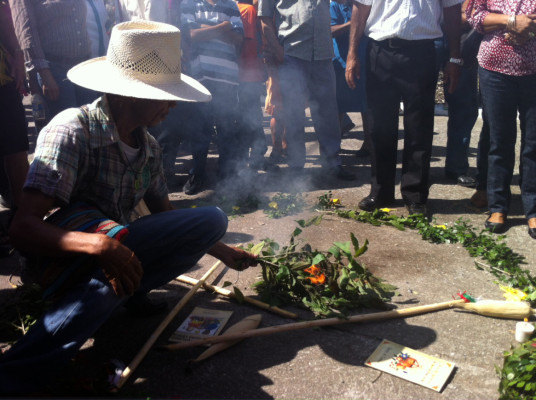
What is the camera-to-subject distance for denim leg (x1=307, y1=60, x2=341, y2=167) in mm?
6000

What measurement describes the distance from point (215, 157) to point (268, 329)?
471 centimetres

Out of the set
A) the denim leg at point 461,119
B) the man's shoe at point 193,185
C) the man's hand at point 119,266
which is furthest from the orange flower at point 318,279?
the denim leg at point 461,119

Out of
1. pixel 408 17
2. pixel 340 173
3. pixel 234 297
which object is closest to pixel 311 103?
pixel 340 173

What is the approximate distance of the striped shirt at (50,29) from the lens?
4633mm

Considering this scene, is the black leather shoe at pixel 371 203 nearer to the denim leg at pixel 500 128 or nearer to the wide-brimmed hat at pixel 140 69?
the denim leg at pixel 500 128

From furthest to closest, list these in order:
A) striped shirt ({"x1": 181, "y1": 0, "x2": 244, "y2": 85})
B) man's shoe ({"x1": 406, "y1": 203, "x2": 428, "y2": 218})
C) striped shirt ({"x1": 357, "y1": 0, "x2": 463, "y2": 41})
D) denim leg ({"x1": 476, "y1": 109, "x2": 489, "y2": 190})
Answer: striped shirt ({"x1": 181, "y1": 0, "x2": 244, "y2": 85}), denim leg ({"x1": 476, "y1": 109, "x2": 489, "y2": 190}), man's shoe ({"x1": 406, "y1": 203, "x2": 428, "y2": 218}), striped shirt ({"x1": 357, "y1": 0, "x2": 463, "y2": 41})

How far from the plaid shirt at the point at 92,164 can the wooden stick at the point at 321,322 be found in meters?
0.74

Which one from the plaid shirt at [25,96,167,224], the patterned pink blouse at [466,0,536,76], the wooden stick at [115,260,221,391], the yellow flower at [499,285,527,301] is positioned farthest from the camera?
the patterned pink blouse at [466,0,536,76]

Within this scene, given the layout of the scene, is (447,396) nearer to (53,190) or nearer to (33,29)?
(53,190)

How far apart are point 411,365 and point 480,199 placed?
9.18 ft

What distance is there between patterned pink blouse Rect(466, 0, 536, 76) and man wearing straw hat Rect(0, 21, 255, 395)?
259cm

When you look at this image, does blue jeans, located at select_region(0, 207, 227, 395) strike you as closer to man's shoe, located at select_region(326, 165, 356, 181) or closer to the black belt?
the black belt

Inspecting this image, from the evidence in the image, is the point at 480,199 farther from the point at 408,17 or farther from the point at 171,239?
the point at 171,239

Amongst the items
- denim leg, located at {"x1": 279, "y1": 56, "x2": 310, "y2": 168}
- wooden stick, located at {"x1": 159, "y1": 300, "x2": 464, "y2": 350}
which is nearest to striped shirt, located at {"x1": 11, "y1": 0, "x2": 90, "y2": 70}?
denim leg, located at {"x1": 279, "y1": 56, "x2": 310, "y2": 168}
